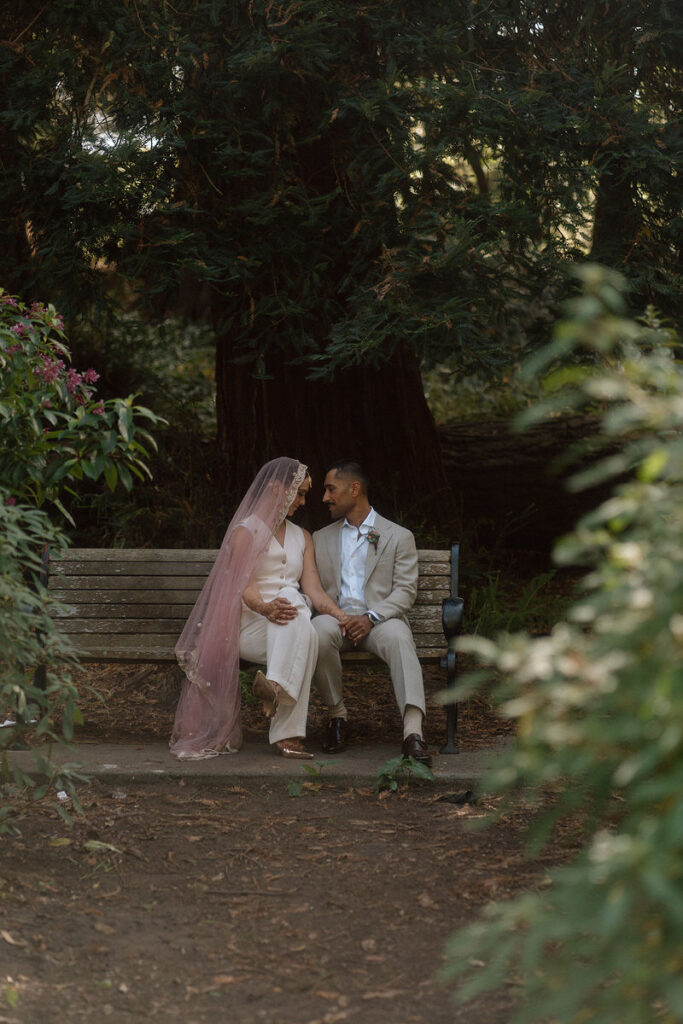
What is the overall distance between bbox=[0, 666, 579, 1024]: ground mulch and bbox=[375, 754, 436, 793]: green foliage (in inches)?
2.3

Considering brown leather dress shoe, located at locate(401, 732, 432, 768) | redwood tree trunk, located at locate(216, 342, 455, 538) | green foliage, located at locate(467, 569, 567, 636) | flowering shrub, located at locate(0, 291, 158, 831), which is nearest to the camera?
flowering shrub, located at locate(0, 291, 158, 831)

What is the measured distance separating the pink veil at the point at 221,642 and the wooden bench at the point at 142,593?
11.5 inches

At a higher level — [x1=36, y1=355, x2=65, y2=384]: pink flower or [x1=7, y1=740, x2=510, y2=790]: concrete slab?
[x1=36, y1=355, x2=65, y2=384]: pink flower

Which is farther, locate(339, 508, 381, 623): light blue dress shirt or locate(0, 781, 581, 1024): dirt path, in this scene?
locate(339, 508, 381, 623): light blue dress shirt

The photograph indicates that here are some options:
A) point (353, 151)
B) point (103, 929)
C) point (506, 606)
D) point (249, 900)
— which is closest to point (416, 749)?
point (249, 900)

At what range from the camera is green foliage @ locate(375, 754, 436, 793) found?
16.8 ft

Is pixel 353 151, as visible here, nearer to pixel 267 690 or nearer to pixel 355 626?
pixel 355 626

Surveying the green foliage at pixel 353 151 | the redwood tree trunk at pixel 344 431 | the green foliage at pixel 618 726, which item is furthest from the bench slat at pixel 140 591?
the green foliage at pixel 618 726

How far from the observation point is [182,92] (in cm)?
644

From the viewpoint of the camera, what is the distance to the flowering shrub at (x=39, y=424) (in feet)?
14.2

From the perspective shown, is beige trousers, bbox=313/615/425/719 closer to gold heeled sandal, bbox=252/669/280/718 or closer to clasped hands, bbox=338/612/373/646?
clasped hands, bbox=338/612/373/646

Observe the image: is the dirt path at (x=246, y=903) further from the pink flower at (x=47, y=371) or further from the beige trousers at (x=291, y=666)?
the pink flower at (x=47, y=371)

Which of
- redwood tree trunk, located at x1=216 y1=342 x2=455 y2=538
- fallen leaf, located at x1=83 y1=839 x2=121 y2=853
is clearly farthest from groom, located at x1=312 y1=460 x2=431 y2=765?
redwood tree trunk, located at x1=216 y1=342 x2=455 y2=538

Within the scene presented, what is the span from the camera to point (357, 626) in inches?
227
